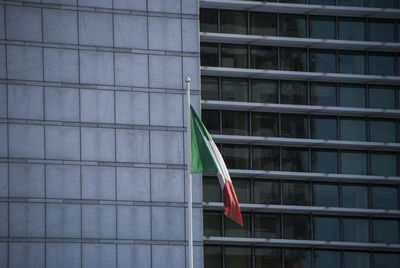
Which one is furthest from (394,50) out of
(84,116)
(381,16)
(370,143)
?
(84,116)

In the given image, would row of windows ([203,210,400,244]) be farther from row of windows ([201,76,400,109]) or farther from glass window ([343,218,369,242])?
row of windows ([201,76,400,109])

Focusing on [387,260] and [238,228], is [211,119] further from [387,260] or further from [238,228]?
[387,260]

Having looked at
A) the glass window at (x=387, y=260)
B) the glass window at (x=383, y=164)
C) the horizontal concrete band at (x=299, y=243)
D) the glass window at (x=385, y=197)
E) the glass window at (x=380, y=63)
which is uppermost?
the glass window at (x=380, y=63)

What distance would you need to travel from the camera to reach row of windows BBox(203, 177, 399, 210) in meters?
47.0

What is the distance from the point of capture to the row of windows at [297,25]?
48.1 m

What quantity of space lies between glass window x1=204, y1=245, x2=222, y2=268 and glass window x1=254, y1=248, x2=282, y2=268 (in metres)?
1.72

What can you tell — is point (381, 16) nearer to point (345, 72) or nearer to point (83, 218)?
point (345, 72)

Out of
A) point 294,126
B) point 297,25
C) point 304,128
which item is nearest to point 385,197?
point 304,128

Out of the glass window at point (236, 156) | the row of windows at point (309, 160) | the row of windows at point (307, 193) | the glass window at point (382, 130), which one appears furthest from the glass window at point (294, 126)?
the glass window at point (382, 130)

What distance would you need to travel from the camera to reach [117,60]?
4419 centimetres

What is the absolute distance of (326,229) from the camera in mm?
48062

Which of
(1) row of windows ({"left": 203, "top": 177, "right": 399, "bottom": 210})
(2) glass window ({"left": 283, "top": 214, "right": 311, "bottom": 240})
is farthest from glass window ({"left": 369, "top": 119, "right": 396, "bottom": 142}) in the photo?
(2) glass window ({"left": 283, "top": 214, "right": 311, "bottom": 240})

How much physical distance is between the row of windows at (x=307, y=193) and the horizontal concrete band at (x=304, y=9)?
8.17m

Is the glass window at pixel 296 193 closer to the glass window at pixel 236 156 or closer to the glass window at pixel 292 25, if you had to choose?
the glass window at pixel 236 156
